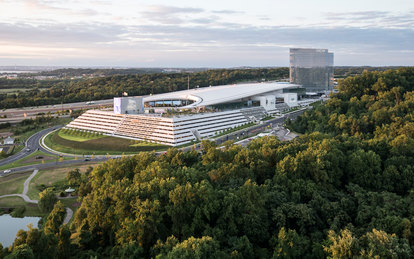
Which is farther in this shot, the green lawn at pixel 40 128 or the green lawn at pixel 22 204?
the green lawn at pixel 40 128

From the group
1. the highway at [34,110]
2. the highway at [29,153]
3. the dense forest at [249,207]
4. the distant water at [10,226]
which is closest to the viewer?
the dense forest at [249,207]

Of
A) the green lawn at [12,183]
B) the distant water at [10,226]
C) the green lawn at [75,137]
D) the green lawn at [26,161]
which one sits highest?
the green lawn at [75,137]

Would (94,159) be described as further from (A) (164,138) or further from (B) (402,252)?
(B) (402,252)

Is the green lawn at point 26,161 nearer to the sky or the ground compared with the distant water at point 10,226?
nearer to the sky

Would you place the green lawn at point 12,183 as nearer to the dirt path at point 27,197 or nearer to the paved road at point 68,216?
the dirt path at point 27,197

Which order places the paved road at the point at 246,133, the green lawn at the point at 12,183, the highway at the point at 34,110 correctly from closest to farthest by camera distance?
the green lawn at the point at 12,183 < the paved road at the point at 246,133 < the highway at the point at 34,110

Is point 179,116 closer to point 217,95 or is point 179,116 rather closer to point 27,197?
point 217,95

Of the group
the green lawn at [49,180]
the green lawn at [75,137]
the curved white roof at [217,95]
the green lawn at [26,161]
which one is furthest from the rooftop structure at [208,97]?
the green lawn at [49,180]
